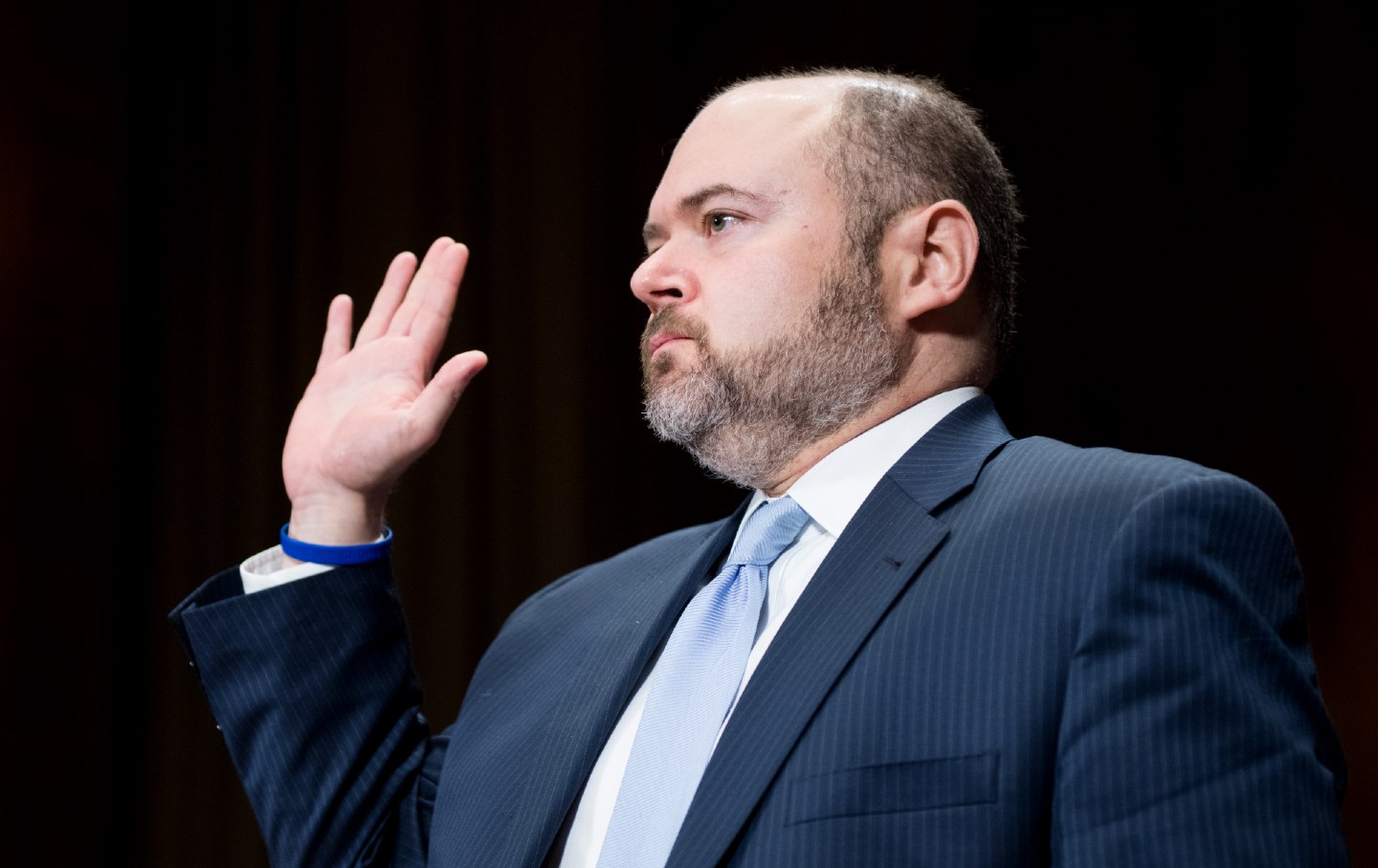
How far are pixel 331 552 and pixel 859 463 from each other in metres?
0.57

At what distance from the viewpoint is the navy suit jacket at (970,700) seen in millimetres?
885

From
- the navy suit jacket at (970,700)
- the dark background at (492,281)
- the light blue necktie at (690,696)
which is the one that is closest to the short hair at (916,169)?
the navy suit jacket at (970,700)

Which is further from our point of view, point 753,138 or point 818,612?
point 753,138

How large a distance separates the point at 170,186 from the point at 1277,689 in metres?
2.08

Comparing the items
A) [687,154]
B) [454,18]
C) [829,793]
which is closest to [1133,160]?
[687,154]

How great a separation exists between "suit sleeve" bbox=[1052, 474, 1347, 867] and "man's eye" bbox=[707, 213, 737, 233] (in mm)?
578

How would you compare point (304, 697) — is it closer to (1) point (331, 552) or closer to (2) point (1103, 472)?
(1) point (331, 552)

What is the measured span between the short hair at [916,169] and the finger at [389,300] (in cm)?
46

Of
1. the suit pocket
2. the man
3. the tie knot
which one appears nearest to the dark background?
the man

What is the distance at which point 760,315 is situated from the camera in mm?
1321

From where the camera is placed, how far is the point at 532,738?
129 cm

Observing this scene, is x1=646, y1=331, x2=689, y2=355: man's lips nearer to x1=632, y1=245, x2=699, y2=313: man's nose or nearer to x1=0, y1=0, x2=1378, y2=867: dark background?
x1=632, y1=245, x2=699, y2=313: man's nose

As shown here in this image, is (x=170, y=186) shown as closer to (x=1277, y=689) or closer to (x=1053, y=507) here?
(x=1053, y=507)

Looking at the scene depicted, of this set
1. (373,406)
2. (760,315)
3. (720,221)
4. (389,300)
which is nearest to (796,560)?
(760,315)
